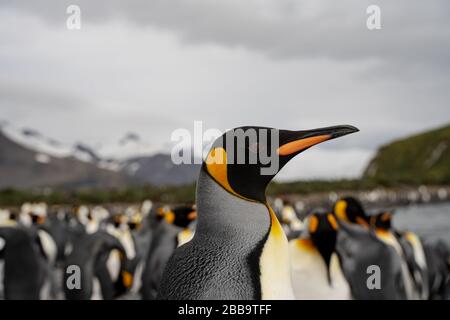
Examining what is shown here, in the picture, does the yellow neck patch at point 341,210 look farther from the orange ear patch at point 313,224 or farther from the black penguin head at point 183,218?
the black penguin head at point 183,218

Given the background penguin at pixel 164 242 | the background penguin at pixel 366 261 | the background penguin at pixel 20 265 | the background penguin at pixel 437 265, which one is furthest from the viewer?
the background penguin at pixel 437 265

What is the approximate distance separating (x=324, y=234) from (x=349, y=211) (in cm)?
152

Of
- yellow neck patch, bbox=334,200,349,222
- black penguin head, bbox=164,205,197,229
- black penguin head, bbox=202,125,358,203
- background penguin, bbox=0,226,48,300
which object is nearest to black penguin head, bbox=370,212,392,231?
yellow neck patch, bbox=334,200,349,222

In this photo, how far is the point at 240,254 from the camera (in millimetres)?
1810

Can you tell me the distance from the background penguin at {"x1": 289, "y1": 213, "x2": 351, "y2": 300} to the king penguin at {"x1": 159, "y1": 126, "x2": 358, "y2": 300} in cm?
213

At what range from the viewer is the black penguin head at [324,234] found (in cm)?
396

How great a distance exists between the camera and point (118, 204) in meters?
26.1

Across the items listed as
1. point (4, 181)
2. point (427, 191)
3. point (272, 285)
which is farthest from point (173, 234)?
point (4, 181)

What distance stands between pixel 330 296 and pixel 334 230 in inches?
18.6

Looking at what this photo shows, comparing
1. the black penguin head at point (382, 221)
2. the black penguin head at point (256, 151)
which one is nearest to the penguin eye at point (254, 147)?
the black penguin head at point (256, 151)

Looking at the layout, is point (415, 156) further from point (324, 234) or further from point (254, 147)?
point (254, 147)

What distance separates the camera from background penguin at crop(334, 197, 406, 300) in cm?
465

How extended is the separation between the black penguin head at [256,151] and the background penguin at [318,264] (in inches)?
89.8

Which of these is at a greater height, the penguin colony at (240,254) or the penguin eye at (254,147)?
the penguin eye at (254,147)
